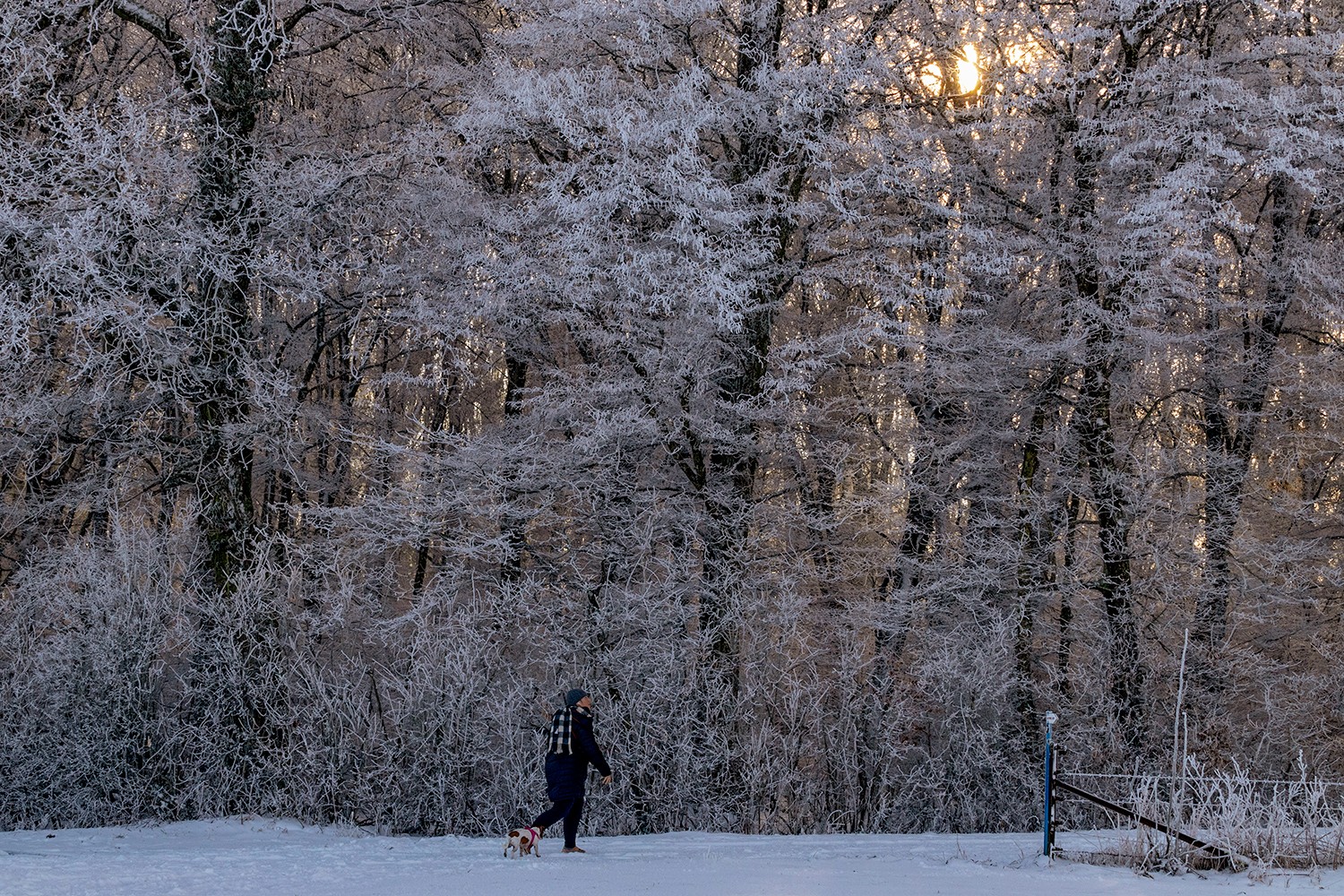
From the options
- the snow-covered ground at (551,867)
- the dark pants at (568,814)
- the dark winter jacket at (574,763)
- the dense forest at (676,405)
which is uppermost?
the dense forest at (676,405)

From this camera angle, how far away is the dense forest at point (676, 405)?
541 inches

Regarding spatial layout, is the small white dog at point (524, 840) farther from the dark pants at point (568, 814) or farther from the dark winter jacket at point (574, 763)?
the dark winter jacket at point (574, 763)

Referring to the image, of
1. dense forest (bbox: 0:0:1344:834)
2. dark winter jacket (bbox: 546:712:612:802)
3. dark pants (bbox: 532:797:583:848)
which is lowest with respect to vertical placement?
dark pants (bbox: 532:797:583:848)

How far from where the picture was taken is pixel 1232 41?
19.0 metres

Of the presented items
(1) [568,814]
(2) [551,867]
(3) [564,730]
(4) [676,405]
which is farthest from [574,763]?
(4) [676,405]

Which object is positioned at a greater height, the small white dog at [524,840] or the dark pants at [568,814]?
the dark pants at [568,814]

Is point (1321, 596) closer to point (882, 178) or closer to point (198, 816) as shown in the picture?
point (882, 178)

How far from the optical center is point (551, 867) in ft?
31.8

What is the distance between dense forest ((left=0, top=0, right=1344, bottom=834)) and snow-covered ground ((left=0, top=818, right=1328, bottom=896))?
1572mm

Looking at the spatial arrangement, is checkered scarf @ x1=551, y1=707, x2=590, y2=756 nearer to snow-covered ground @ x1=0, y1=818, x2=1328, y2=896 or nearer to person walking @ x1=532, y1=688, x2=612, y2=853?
person walking @ x1=532, y1=688, x2=612, y2=853

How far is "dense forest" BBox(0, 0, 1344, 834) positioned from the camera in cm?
1375

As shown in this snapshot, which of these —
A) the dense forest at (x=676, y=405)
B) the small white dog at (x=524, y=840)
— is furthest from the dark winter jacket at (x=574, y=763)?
the dense forest at (x=676, y=405)

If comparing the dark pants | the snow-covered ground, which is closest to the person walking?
the dark pants

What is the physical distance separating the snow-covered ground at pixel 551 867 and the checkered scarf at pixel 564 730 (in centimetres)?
88
